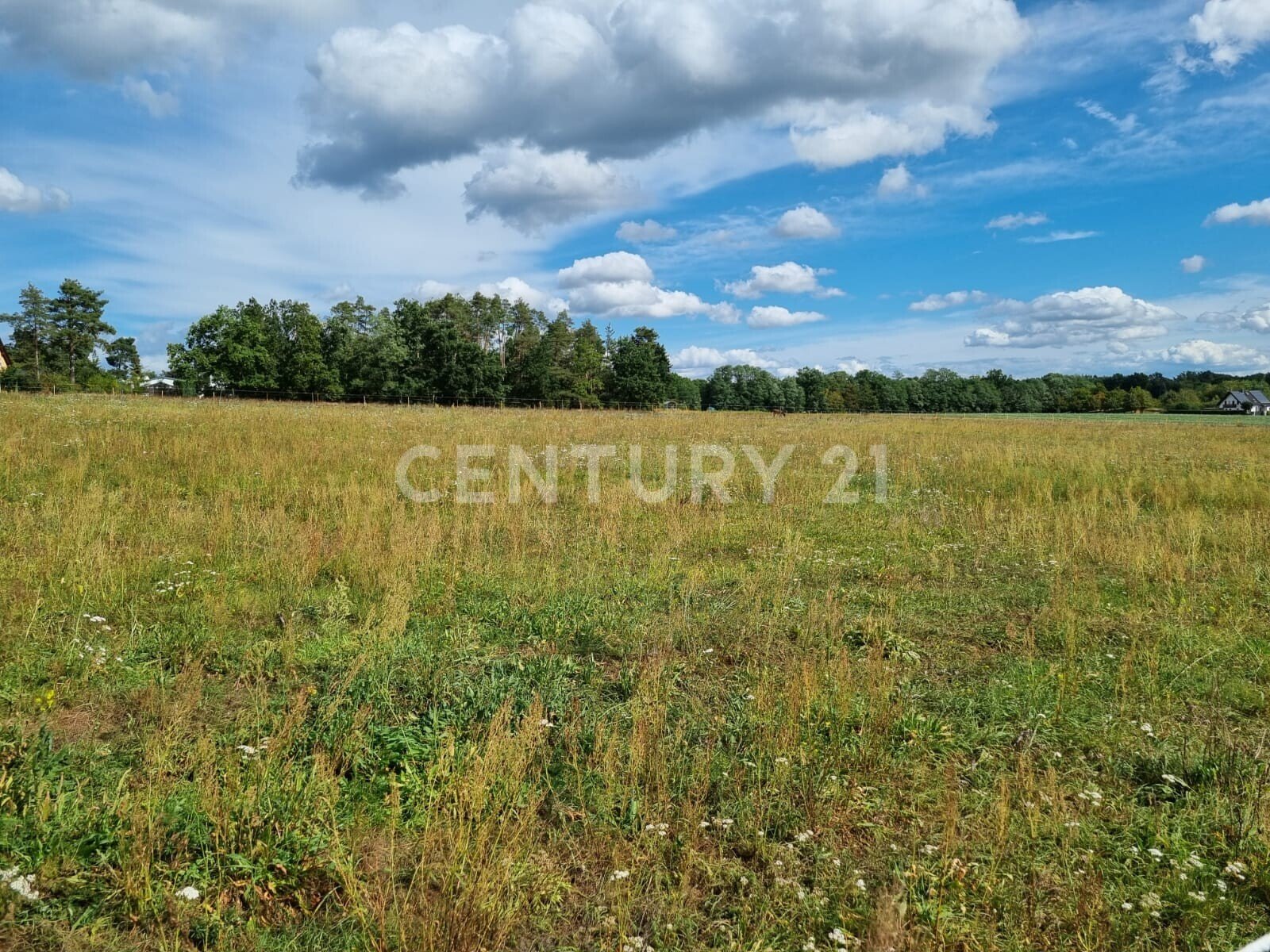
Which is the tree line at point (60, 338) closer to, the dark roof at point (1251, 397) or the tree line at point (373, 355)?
the tree line at point (373, 355)

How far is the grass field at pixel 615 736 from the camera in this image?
8.88 ft

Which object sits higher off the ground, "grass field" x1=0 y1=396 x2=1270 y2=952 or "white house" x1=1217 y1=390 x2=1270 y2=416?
"white house" x1=1217 y1=390 x2=1270 y2=416

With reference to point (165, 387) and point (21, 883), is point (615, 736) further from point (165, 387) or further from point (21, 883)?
point (165, 387)

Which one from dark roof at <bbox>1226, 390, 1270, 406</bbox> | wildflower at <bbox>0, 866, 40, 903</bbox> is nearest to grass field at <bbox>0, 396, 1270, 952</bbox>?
wildflower at <bbox>0, 866, 40, 903</bbox>

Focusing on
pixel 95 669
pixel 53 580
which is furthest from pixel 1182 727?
pixel 53 580

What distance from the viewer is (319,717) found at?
403 centimetres

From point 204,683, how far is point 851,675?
15.3 feet

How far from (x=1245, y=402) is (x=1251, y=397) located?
3.61 ft

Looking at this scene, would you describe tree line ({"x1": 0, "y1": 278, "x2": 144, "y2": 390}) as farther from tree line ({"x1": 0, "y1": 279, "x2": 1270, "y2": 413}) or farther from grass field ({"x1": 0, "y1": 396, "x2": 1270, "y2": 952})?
grass field ({"x1": 0, "y1": 396, "x2": 1270, "y2": 952})

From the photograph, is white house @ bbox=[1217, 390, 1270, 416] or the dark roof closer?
white house @ bbox=[1217, 390, 1270, 416]

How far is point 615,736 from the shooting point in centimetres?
362

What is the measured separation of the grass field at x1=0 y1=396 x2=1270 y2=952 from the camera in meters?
2.71

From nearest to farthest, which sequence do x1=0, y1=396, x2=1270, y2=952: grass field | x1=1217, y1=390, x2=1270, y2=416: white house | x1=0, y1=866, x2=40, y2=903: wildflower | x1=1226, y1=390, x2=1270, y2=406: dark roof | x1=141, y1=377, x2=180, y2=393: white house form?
x1=0, y1=866, x2=40, y2=903: wildflower, x1=0, y1=396, x2=1270, y2=952: grass field, x1=141, y1=377, x2=180, y2=393: white house, x1=1217, y1=390, x2=1270, y2=416: white house, x1=1226, y1=390, x2=1270, y2=406: dark roof

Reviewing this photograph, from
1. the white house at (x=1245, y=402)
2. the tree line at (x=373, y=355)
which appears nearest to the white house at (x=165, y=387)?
the tree line at (x=373, y=355)
